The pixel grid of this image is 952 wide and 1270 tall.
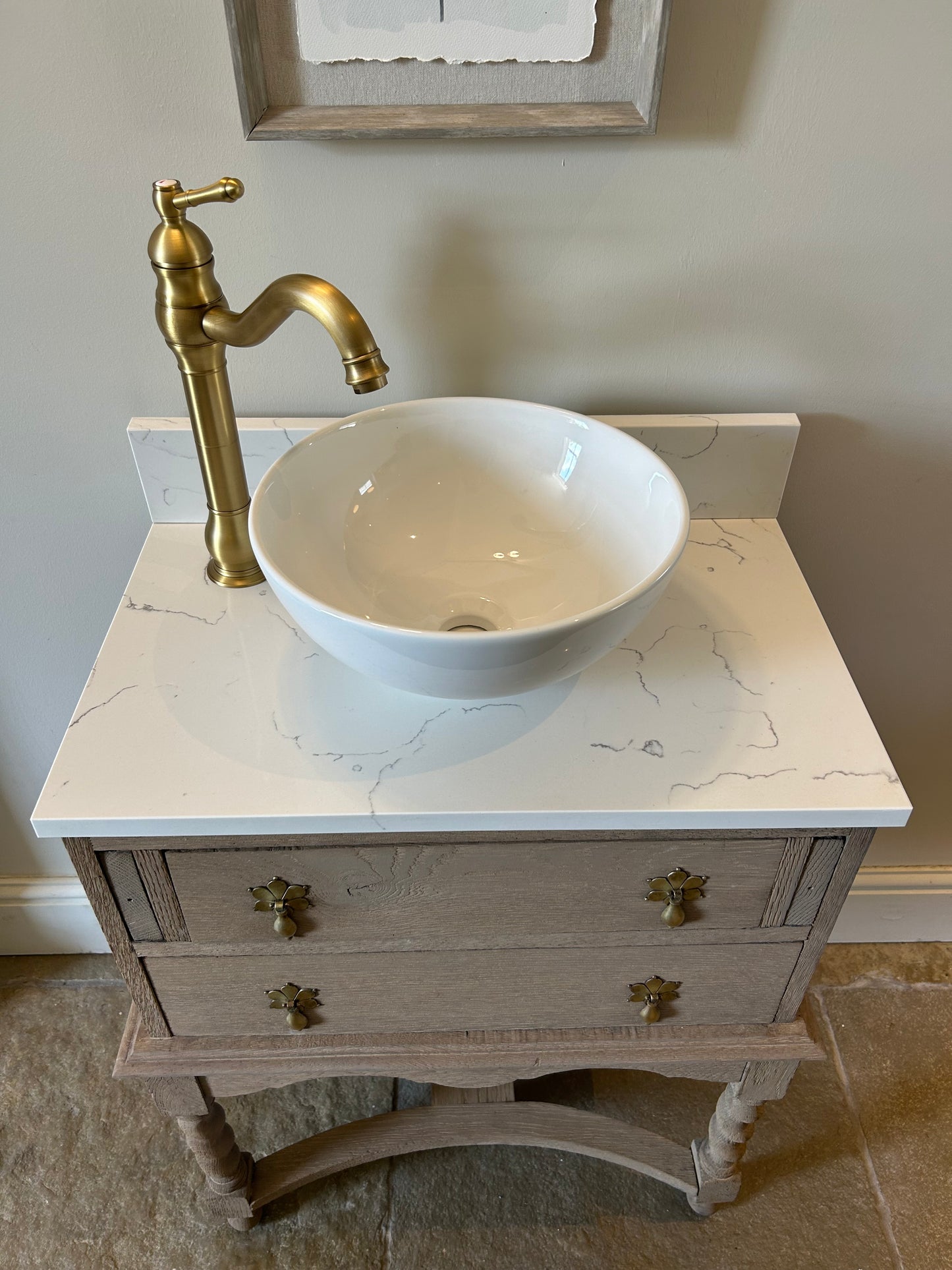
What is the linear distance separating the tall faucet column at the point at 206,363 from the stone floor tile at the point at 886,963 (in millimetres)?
1205

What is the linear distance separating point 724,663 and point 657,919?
0.80ft

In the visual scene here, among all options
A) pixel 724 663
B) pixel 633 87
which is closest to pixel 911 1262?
pixel 724 663

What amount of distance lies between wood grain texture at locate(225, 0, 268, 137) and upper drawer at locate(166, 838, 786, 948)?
65 cm

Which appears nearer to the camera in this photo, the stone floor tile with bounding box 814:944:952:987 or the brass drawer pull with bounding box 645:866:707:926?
the brass drawer pull with bounding box 645:866:707:926

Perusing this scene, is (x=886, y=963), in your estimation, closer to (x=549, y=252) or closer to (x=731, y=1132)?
(x=731, y=1132)

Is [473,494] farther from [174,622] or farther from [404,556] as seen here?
[174,622]

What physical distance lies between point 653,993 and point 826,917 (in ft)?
0.61

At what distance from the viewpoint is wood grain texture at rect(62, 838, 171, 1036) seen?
0.76m

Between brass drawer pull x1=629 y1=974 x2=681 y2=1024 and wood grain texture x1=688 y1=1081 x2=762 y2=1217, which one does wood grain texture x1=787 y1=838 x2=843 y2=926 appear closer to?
brass drawer pull x1=629 y1=974 x2=681 y2=1024

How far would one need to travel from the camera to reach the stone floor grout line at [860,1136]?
1.24 metres

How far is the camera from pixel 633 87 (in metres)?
0.82

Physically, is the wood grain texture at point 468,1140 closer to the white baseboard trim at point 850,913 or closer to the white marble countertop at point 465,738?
the white baseboard trim at point 850,913

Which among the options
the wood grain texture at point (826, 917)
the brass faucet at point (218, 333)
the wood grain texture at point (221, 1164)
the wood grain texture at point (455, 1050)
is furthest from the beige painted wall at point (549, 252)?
the wood grain texture at point (221, 1164)

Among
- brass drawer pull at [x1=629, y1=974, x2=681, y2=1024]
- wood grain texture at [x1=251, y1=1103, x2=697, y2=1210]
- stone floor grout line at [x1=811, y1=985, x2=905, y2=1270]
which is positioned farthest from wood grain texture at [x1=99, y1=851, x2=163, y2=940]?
stone floor grout line at [x1=811, y1=985, x2=905, y2=1270]
